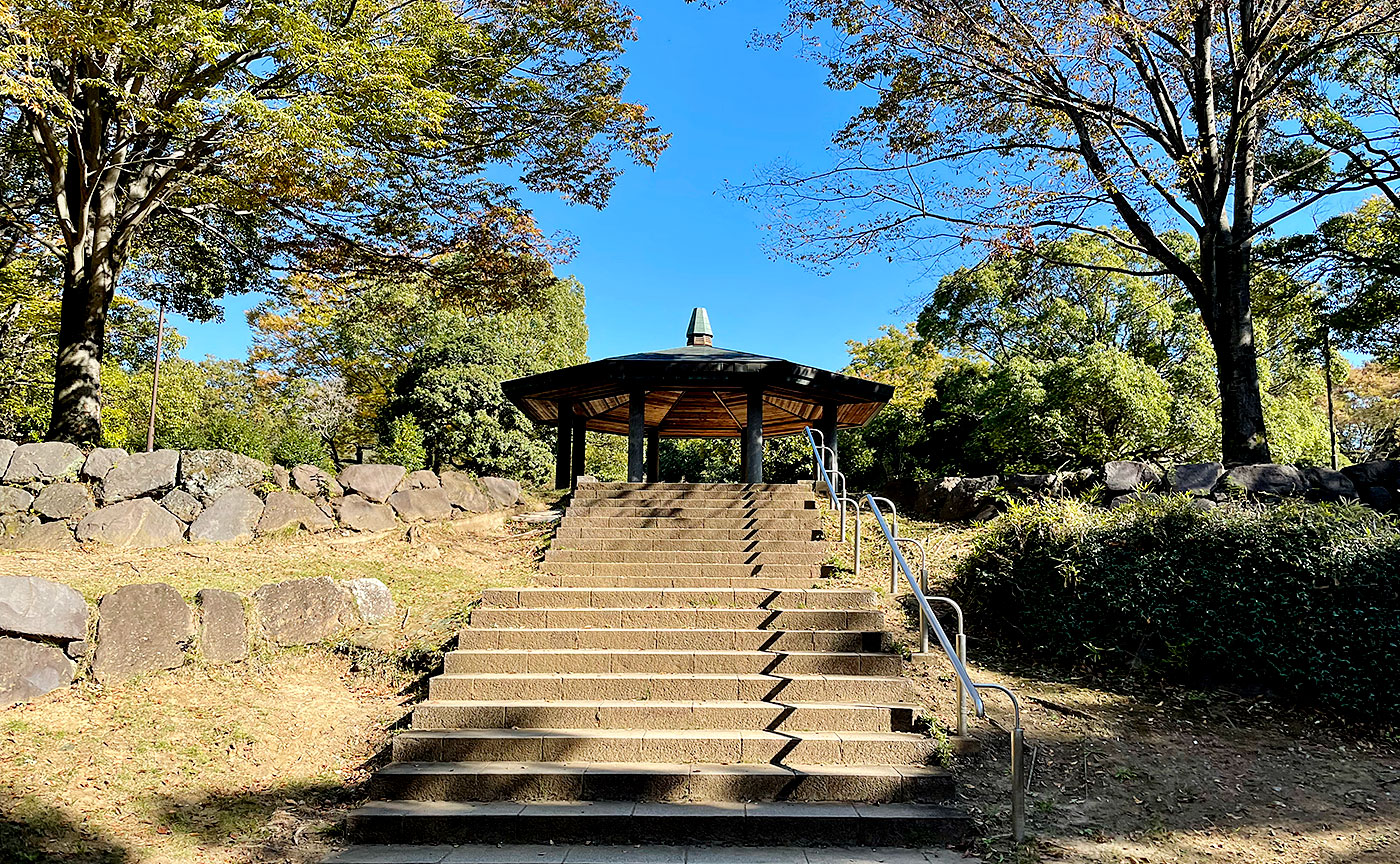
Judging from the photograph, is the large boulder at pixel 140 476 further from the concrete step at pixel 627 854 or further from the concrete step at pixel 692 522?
the concrete step at pixel 627 854

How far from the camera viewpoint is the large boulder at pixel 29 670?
198 inches

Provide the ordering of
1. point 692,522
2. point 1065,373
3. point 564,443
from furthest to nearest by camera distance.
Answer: point 1065,373 → point 564,443 → point 692,522

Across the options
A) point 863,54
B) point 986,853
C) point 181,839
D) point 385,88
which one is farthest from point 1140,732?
point 863,54

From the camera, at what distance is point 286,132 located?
7.79 metres

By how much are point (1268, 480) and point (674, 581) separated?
6.32 meters

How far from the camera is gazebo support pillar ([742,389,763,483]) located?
37.2ft

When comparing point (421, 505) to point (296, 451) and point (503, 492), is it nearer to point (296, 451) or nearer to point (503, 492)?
point (503, 492)

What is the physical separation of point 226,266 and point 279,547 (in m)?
6.89

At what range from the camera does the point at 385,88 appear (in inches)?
336

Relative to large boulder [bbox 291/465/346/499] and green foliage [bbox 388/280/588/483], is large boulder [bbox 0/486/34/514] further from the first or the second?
green foliage [bbox 388/280/588/483]

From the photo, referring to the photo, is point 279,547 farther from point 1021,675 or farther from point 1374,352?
point 1374,352

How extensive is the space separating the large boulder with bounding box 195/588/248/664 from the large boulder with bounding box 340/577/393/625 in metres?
0.96

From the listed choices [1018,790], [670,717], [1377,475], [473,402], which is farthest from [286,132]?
[473,402]

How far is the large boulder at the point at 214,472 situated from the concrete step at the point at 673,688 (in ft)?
14.8
